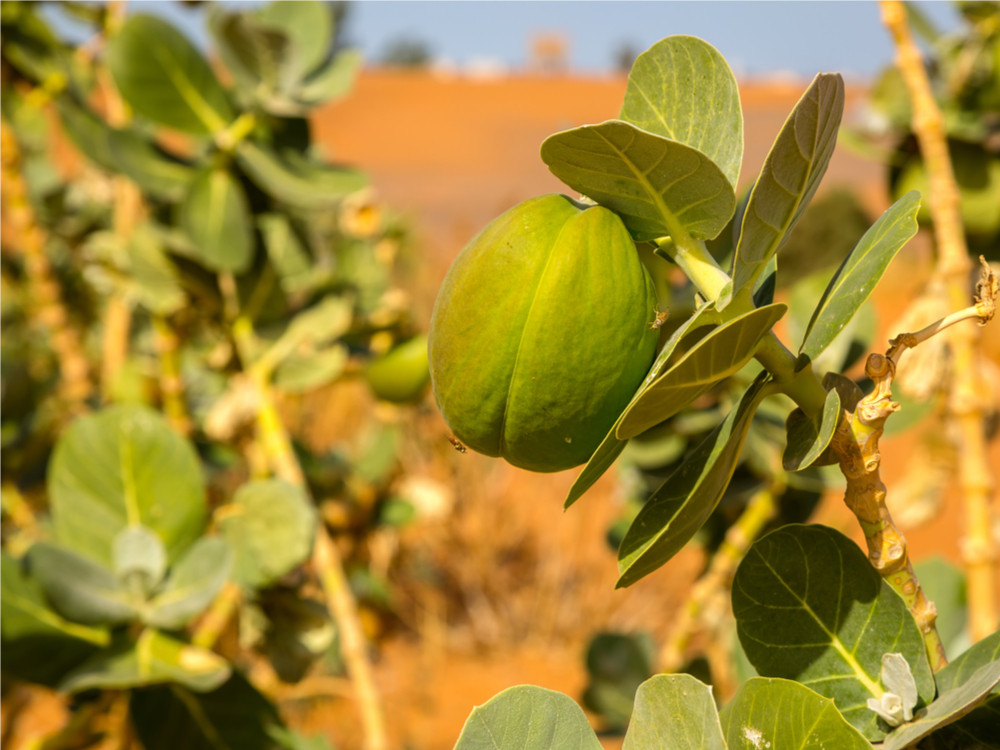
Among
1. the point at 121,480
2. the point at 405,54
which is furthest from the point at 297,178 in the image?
the point at 405,54

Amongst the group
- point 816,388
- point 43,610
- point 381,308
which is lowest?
point 43,610

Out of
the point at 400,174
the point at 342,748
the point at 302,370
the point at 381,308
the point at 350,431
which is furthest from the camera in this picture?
the point at 400,174

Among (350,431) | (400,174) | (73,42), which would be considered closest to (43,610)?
(73,42)

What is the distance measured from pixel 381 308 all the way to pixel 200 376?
443 millimetres

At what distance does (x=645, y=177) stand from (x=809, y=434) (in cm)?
15

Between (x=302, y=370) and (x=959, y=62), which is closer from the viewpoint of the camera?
(x=959, y=62)

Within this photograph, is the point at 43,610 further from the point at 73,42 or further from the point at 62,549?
the point at 73,42

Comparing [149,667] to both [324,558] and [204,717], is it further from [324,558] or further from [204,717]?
[324,558]

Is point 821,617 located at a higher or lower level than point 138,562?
higher

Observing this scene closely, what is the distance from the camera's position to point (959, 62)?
1.13m

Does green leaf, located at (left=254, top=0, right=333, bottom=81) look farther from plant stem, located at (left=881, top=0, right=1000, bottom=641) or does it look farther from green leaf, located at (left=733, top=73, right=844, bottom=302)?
green leaf, located at (left=733, top=73, right=844, bottom=302)

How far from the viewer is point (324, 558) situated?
122 centimetres

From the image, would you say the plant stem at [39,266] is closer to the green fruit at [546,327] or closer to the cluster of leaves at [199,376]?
the cluster of leaves at [199,376]

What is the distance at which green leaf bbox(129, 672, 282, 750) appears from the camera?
91 cm
